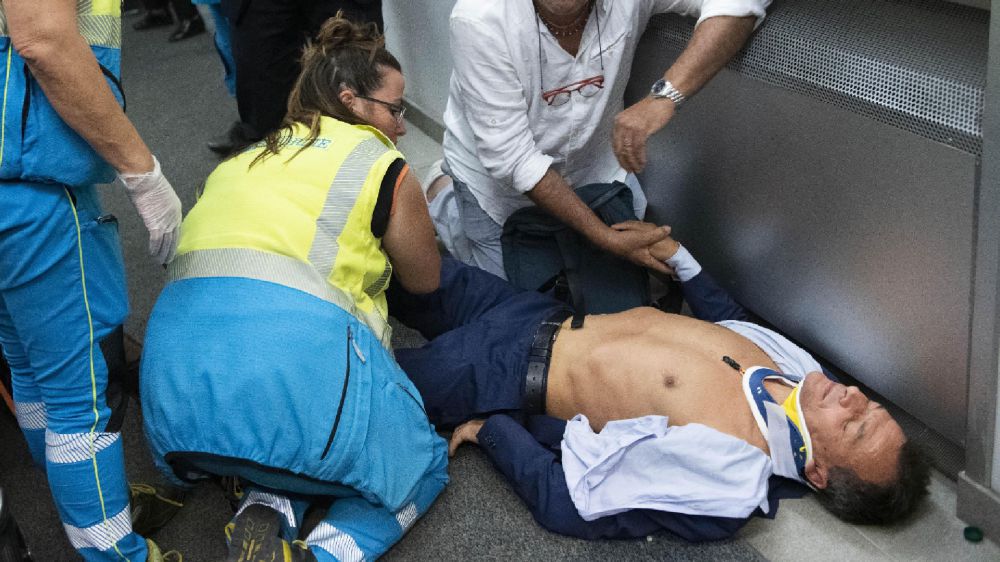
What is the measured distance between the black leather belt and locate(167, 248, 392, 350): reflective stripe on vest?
15.7 inches

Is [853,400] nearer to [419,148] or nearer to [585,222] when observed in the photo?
[585,222]

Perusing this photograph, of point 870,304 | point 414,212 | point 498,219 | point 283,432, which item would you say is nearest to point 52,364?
point 283,432

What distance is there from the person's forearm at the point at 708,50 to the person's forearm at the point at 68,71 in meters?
1.02

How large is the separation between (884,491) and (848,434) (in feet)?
0.36

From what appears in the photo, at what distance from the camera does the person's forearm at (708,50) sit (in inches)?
69.4

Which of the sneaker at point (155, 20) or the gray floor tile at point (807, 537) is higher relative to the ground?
the gray floor tile at point (807, 537)

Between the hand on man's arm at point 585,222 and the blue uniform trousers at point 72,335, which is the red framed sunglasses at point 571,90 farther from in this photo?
the blue uniform trousers at point 72,335

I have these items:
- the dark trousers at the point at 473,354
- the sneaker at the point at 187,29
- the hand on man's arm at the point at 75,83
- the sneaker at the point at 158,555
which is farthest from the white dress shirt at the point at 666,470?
the sneaker at the point at 187,29

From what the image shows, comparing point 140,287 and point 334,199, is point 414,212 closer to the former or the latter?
point 334,199

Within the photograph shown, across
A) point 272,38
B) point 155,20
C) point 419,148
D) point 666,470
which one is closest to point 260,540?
point 666,470

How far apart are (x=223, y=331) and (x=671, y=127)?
3.67 feet

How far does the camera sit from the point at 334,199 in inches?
63.2

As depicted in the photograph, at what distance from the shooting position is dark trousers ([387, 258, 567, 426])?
185 centimetres

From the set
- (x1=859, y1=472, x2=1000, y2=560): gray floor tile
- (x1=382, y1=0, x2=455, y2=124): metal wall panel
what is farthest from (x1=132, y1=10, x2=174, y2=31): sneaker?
(x1=859, y1=472, x2=1000, y2=560): gray floor tile
